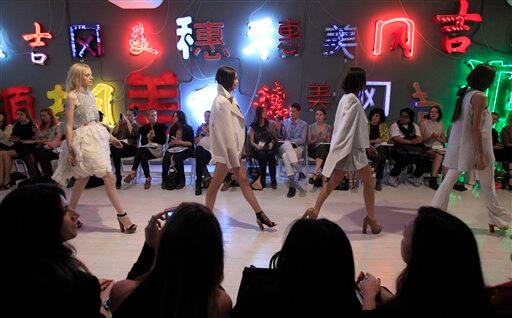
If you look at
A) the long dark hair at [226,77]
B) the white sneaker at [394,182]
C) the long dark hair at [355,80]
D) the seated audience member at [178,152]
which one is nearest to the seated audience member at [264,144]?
the seated audience member at [178,152]

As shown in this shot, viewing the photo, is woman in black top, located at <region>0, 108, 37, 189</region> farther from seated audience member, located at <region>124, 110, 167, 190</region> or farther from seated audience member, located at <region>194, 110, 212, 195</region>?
seated audience member, located at <region>194, 110, 212, 195</region>

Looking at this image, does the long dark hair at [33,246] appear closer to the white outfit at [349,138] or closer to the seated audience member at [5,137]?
the white outfit at [349,138]

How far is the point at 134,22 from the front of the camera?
6219 mm

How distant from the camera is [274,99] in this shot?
20.1ft

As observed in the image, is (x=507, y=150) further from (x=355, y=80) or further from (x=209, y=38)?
(x=209, y=38)

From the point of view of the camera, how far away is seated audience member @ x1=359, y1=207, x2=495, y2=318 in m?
1.11

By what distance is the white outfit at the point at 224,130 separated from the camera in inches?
123

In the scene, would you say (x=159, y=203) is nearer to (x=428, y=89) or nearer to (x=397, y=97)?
(x=397, y=97)

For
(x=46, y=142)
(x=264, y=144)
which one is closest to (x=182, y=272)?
(x=264, y=144)

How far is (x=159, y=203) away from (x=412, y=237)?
3671 millimetres

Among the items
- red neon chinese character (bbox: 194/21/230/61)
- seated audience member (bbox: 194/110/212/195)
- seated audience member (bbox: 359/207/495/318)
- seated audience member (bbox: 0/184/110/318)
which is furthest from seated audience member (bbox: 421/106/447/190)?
seated audience member (bbox: 0/184/110/318)

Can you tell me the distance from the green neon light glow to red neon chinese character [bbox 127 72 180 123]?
16.2 feet

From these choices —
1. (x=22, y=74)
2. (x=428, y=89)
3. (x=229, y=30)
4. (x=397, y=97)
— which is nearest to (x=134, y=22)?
(x=229, y=30)

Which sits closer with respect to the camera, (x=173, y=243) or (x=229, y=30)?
(x=173, y=243)
